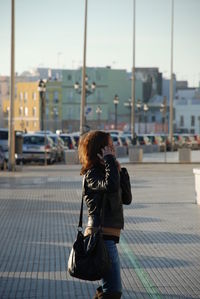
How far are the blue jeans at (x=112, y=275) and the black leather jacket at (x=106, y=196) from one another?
6.8 inches

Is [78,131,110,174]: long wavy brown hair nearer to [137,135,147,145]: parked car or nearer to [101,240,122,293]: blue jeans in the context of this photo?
[101,240,122,293]: blue jeans

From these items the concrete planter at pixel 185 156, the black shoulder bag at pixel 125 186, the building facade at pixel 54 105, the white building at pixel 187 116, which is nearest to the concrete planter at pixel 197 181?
the black shoulder bag at pixel 125 186

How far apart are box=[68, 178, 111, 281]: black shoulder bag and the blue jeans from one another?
0.10 meters

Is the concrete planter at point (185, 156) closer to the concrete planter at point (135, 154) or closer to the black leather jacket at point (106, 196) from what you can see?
the concrete planter at point (135, 154)

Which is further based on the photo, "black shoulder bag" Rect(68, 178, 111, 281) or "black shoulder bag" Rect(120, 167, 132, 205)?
"black shoulder bag" Rect(120, 167, 132, 205)

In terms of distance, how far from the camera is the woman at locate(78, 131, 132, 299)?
7176 mm

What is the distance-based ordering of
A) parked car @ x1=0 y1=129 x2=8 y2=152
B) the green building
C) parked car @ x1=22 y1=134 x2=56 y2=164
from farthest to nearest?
the green building < parked car @ x1=0 y1=129 x2=8 y2=152 < parked car @ x1=22 y1=134 x2=56 y2=164

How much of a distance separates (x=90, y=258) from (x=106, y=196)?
0.53 metres

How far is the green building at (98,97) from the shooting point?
12781 cm

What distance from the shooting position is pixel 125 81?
13125cm

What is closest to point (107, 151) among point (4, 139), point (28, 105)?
point (4, 139)

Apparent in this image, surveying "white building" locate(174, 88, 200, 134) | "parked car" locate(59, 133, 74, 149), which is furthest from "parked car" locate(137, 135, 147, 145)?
"white building" locate(174, 88, 200, 134)

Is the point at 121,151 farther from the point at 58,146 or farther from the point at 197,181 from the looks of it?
the point at 197,181

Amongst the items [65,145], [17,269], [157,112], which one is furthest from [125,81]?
[17,269]
